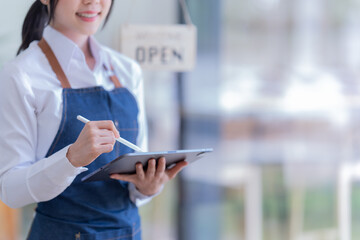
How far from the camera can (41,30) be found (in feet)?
4.24

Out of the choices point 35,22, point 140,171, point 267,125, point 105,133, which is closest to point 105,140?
point 105,133

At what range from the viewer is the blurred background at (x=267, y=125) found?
2010 millimetres

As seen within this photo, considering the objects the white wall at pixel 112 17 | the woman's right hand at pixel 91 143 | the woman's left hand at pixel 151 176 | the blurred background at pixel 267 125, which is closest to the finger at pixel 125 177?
the woman's left hand at pixel 151 176

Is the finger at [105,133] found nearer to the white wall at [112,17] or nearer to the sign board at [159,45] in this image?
the white wall at [112,17]

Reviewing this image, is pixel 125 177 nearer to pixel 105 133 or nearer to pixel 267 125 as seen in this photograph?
pixel 105 133

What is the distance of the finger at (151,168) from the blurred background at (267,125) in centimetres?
77

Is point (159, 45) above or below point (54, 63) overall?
above

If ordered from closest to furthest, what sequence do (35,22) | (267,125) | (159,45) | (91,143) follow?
(91,143) < (35,22) < (159,45) < (267,125)

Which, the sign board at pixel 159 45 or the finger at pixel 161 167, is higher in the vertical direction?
the sign board at pixel 159 45

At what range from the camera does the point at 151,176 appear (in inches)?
47.4

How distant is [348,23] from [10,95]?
141 centimetres

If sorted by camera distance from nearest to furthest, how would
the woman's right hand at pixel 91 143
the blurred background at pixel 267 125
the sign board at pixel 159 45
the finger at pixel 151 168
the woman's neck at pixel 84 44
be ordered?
the woman's right hand at pixel 91 143, the finger at pixel 151 168, the woman's neck at pixel 84 44, the sign board at pixel 159 45, the blurred background at pixel 267 125

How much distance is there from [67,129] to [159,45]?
22.9 inches

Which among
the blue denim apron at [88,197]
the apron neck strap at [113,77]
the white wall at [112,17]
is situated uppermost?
the white wall at [112,17]
